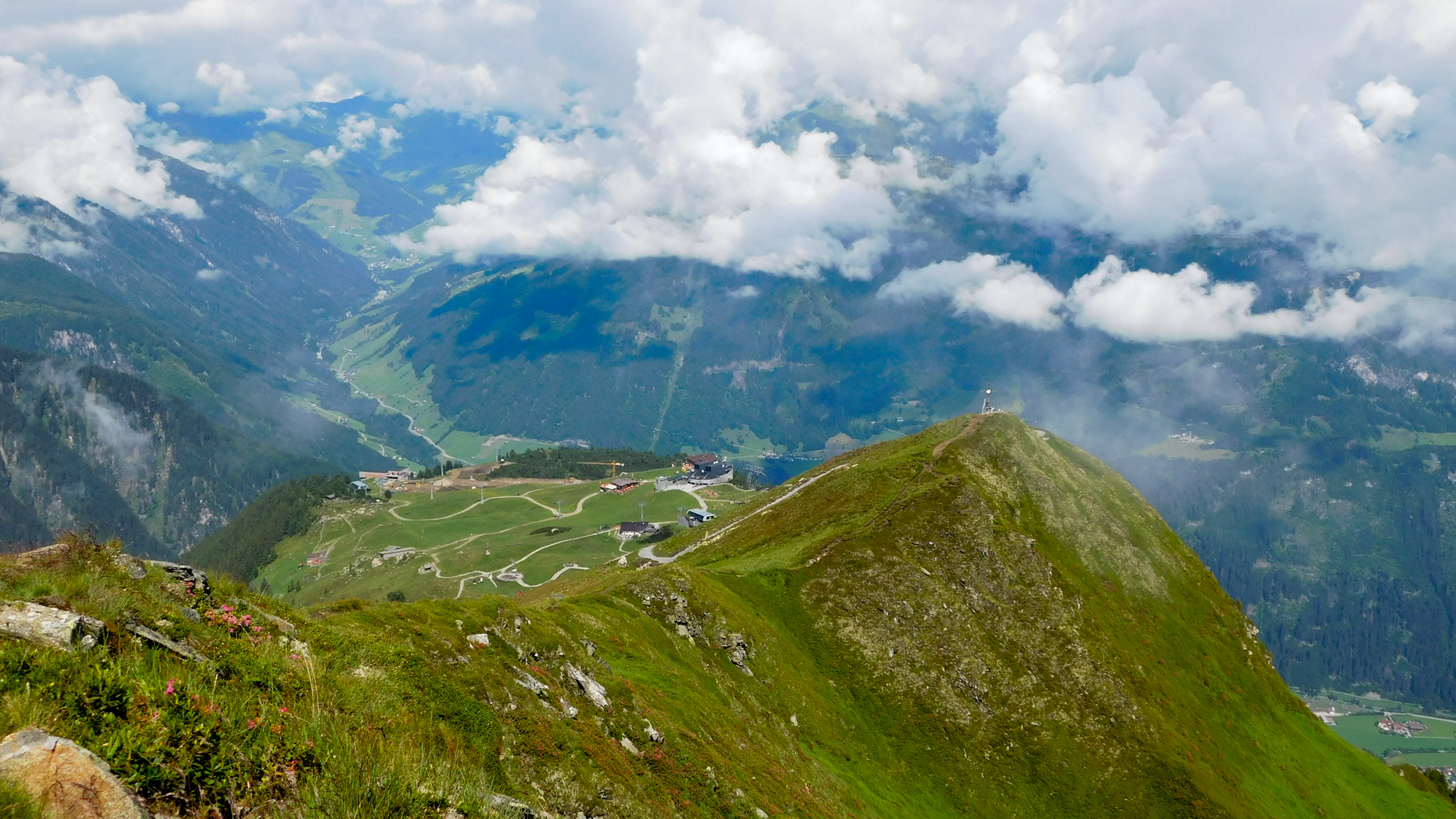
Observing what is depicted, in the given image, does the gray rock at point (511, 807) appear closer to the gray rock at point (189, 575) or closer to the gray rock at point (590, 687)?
the gray rock at point (189, 575)

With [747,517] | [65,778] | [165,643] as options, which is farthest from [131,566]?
[747,517]

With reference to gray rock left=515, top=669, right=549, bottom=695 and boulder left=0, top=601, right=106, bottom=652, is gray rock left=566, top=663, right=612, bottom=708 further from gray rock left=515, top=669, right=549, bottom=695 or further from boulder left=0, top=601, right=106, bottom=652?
boulder left=0, top=601, right=106, bottom=652

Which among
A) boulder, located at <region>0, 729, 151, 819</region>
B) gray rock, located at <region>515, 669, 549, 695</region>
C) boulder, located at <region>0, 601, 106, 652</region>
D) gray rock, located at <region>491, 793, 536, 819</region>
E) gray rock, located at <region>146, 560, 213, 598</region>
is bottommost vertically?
gray rock, located at <region>515, 669, 549, 695</region>

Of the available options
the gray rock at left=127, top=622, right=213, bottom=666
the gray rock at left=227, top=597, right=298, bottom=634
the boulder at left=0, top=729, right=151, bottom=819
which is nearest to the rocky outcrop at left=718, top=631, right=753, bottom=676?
the gray rock at left=227, top=597, right=298, bottom=634

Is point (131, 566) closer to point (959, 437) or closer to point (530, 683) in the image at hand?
point (530, 683)

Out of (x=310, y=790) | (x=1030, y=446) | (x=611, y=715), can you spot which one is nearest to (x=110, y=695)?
(x=310, y=790)

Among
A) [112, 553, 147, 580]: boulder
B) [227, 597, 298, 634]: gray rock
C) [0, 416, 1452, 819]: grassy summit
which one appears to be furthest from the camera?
[227, 597, 298, 634]: gray rock

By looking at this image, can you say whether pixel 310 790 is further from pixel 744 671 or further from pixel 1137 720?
pixel 1137 720

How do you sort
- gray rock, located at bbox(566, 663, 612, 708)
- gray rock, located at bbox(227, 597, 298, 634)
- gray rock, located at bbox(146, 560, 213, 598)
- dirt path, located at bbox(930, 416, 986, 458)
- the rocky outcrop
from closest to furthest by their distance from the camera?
1. gray rock, located at bbox(146, 560, 213, 598)
2. gray rock, located at bbox(227, 597, 298, 634)
3. gray rock, located at bbox(566, 663, 612, 708)
4. the rocky outcrop
5. dirt path, located at bbox(930, 416, 986, 458)
